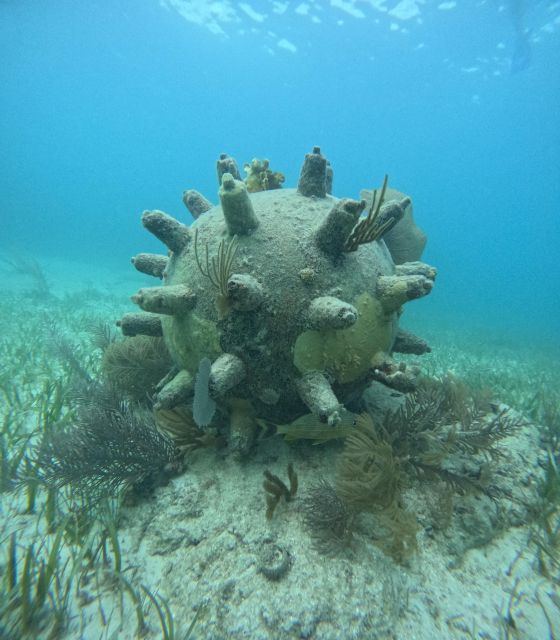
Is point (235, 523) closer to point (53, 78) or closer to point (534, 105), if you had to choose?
point (534, 105)

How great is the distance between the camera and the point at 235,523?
95.5 inches

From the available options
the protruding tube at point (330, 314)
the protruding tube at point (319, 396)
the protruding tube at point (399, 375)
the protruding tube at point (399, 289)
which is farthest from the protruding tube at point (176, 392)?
the protruding tube at point (399, 289)

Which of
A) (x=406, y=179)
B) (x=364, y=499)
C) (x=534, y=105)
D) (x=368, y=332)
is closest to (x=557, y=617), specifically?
(x=364, y=499)

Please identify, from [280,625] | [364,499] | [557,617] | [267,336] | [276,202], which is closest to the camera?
[280,625]

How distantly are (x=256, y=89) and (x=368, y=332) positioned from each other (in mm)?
79213

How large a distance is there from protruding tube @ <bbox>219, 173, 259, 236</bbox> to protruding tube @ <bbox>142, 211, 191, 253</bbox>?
62 centimetres

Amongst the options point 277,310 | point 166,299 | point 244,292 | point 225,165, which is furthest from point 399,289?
point 225,165

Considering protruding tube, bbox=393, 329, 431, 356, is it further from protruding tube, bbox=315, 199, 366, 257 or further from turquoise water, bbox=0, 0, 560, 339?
turquoise water, bbox=0, 0, 560, 339

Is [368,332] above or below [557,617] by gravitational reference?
above

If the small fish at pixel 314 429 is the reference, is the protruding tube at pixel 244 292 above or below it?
above

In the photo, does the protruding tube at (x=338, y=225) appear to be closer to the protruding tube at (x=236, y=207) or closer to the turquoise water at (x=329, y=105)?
the protruding tube at (x=236, y=207)

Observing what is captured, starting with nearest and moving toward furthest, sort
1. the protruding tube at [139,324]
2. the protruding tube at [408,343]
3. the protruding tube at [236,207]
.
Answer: the protruding tube at [236,207]
the protruding tube at [139,324]
the protruding tube at [408,343]

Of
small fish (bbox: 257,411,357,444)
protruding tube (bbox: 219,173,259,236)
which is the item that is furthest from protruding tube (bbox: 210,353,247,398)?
protruding tube (bbox: 219,173,259,236)

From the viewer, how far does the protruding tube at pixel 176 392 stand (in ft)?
9.06
